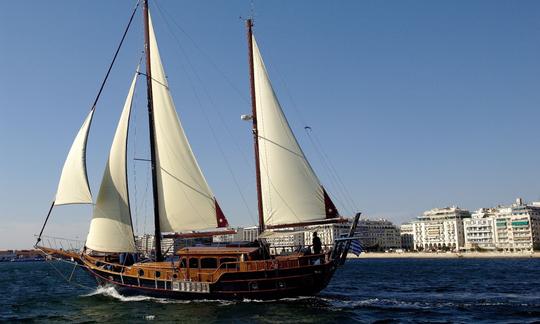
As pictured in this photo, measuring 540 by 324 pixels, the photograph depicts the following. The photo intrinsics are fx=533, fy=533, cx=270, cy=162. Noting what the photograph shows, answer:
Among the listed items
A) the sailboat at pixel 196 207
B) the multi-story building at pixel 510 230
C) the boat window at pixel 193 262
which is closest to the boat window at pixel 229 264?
the sailboat at pixel 196 207

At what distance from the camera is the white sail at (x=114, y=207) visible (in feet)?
120

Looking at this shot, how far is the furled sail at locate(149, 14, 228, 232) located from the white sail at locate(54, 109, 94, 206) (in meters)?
4.91

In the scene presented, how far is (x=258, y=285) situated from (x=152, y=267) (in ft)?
24.9

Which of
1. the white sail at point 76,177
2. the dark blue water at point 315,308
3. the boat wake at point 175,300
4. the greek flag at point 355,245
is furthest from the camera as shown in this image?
the greek flag at point 355,245

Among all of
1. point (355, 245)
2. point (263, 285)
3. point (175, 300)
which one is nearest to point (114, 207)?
point (175, 300)

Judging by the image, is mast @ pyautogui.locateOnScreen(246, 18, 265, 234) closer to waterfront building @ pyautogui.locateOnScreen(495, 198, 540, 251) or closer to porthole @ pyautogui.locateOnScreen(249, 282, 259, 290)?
porthole @ pyautogui.locateOnScreen(249, 282, 259, 290)

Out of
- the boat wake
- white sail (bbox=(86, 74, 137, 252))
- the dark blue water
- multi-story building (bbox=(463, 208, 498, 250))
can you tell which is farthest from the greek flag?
multi-story building (bbox=(463, 208, 498, 250))

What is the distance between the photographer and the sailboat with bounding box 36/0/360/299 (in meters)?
34.4

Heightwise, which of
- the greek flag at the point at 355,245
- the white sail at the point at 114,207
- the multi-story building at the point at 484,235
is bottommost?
the multi-story building at the point at 484,235

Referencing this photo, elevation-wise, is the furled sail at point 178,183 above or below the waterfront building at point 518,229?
above

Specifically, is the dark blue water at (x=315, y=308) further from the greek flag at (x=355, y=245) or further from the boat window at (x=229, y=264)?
the greek flag at (x=355, y=245)

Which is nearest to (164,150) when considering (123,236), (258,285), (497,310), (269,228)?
(123,236)

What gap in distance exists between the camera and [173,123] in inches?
1486

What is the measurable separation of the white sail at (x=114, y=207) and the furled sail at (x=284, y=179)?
375 inches
